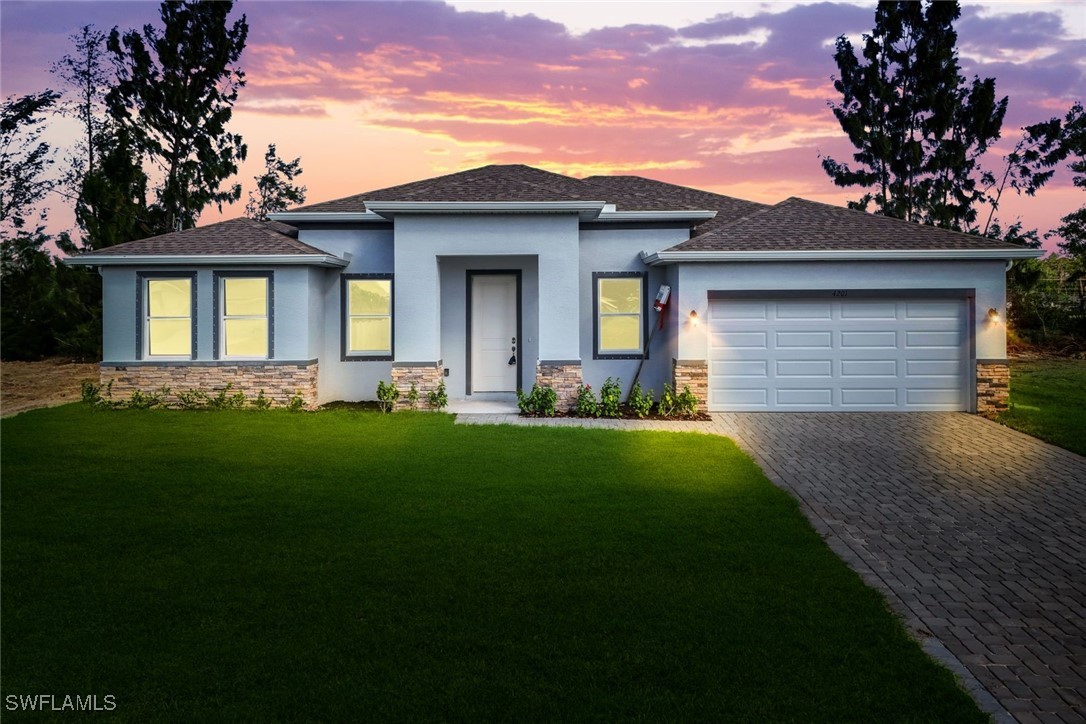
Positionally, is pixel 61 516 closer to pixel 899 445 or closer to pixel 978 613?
pixel 978 613

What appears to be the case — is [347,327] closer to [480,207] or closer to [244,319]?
[244,319]

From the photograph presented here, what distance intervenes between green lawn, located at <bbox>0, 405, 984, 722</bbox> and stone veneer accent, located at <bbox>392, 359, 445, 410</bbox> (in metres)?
5.09

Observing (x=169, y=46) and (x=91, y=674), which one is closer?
(x=91, y=674)

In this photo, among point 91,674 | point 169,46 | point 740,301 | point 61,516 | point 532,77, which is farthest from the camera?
point 169,46

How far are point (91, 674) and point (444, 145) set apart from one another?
19227mm

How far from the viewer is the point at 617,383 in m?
16.0

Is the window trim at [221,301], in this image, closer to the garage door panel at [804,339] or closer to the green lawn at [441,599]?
the green lawn at [441,599]

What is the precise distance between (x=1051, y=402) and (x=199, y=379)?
17.5 metres

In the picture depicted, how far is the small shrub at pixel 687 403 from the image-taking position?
49.4 ft

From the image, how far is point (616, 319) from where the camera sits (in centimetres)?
1662

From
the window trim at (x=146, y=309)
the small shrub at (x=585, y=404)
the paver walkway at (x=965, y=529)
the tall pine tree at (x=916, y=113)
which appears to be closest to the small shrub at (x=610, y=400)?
the small shrub at (x=585, y=404)

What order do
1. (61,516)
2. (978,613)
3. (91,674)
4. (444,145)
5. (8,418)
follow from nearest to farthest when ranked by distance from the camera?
(91,674) < (978,613) < (61,516) < (8,418) < (444,145)

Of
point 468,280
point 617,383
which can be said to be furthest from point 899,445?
point 468,280

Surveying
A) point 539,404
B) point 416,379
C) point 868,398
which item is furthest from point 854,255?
point 416,379
